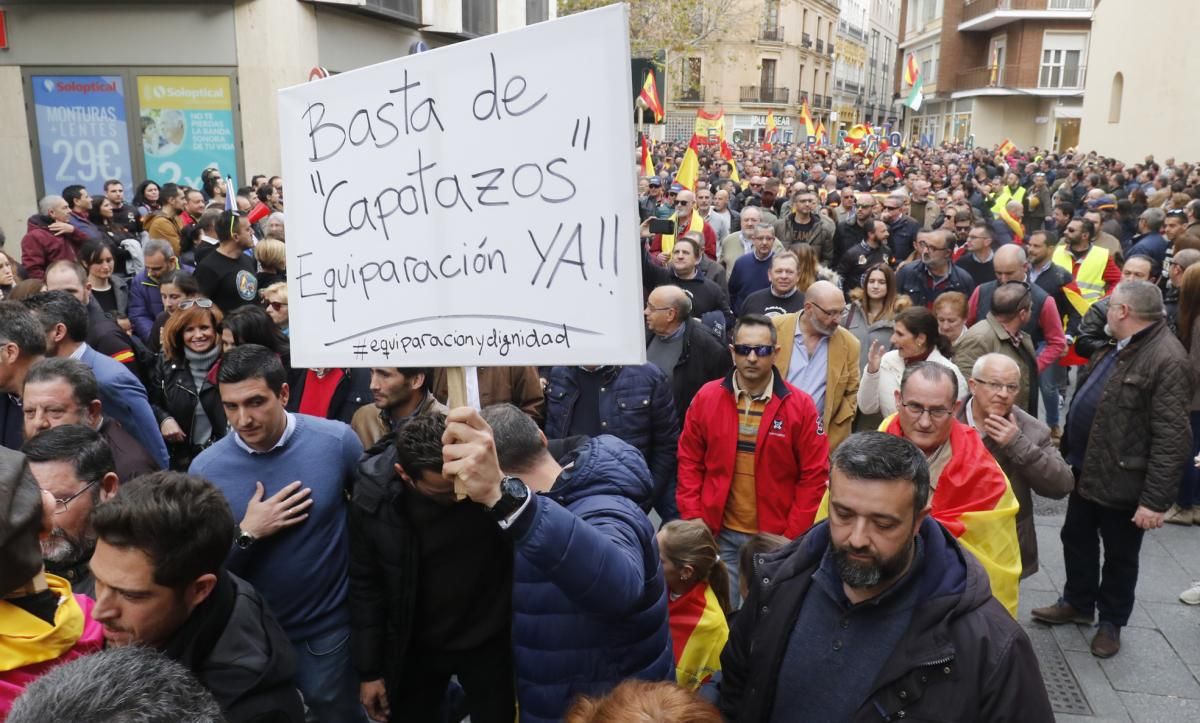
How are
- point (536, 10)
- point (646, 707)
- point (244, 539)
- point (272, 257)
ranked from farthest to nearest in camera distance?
point (536, 10) < point (272, 257) < point (244, 539) < point (646, 707)

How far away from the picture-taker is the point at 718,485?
4352 millimetres

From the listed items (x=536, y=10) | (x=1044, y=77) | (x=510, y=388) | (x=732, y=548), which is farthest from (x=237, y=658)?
(x=1044, y=77)

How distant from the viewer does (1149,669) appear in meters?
4.51

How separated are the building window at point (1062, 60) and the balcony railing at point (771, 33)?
23.2 metres

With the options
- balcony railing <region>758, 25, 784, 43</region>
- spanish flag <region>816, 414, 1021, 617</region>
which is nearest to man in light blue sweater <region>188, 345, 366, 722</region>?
spanish flag <region>816, 414, 1021, 617</region>

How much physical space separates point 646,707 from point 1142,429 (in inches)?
148

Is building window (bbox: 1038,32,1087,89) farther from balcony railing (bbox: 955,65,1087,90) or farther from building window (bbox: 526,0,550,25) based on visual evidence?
building window (bbox: 526,0,550,25)

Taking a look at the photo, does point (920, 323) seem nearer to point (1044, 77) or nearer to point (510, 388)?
point (510, 388)

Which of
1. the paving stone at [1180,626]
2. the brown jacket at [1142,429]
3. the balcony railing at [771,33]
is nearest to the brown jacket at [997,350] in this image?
the brown jacket at [1142,429]

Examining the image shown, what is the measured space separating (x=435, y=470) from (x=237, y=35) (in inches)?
Result: 488

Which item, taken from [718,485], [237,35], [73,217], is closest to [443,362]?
[718,485]

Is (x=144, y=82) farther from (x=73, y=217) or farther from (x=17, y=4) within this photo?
(x=73, y=217)

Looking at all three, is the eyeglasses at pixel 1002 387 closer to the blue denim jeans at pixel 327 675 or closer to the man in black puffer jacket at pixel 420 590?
the man in black puffer jacket at pixel 420 590

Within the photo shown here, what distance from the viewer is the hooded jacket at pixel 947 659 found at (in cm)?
212
